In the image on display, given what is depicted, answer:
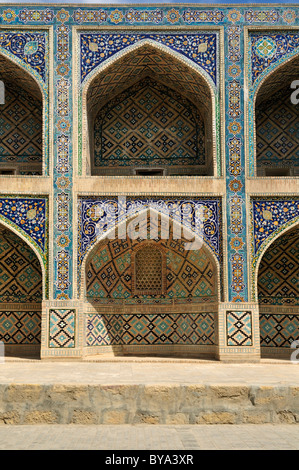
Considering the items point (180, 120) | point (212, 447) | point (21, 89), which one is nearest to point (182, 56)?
point (180, 120)

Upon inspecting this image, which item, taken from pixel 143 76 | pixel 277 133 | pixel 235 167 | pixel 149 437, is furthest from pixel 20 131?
pixel 149 437

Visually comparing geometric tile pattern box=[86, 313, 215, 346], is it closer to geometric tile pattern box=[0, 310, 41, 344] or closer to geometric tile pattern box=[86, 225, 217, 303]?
geometric tile pattern box=[86, 225, 217, 303]

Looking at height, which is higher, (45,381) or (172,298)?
(172,298)

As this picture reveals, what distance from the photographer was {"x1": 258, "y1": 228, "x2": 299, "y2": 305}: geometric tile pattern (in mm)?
11023

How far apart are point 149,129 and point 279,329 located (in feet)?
15.3

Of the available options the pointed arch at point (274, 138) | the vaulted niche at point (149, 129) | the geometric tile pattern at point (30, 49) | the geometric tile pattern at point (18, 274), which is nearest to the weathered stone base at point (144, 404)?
the geometric tile pattern at point (18, 274)

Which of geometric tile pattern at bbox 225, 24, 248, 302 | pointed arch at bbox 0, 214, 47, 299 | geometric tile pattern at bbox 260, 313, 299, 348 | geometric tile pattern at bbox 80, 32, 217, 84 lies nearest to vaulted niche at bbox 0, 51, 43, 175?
geometric tile pattern at bbox 80, 32, 217, 84

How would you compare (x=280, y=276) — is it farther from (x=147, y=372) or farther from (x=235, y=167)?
(x=147, y=372)

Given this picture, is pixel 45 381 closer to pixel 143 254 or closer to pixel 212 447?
pixel 212 447

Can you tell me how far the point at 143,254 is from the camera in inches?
444

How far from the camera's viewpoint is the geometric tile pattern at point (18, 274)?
1094cm

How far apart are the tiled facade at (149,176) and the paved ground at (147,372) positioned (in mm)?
658

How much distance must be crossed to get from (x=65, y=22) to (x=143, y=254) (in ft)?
14.8

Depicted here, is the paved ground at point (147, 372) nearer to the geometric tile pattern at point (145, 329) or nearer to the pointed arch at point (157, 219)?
the geometric tile pattern at point (145, 329)
